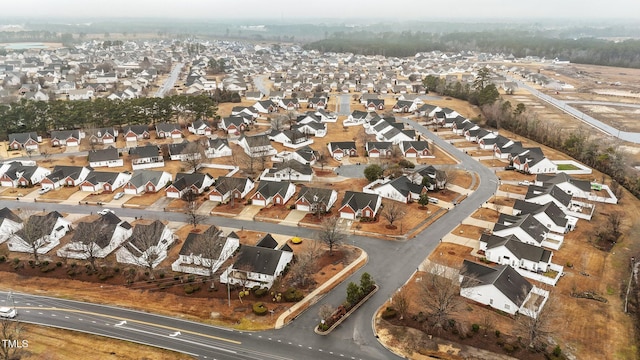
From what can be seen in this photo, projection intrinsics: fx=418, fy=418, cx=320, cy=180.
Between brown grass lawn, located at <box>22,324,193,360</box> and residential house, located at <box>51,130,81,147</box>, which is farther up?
residential house, located at <box>51,130,81,147</box>

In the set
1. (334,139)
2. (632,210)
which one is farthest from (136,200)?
(632,210)

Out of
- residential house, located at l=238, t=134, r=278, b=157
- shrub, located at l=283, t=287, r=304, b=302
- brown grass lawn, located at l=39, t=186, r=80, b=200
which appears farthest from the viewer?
residential house, located at l=238, t=134, r=278, b=157

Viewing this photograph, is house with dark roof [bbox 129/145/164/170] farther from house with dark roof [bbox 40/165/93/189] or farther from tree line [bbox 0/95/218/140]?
tree line [bbox 0/95/218/140]

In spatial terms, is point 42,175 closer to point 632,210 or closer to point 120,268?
point 120,268

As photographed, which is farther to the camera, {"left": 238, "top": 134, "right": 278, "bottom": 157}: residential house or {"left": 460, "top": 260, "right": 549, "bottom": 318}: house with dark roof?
{"left": 238, "top": 134, "right": 278, "bottom": 157}: residential house

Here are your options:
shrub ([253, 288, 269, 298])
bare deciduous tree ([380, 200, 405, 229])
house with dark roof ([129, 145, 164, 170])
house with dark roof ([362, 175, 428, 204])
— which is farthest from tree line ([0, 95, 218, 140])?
shrub ([253, 288, 269, 298])

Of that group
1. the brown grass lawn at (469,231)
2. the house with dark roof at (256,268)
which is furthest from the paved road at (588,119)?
the house with dark roof at (256,268)

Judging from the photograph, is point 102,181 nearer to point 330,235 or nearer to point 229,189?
point 229,189
